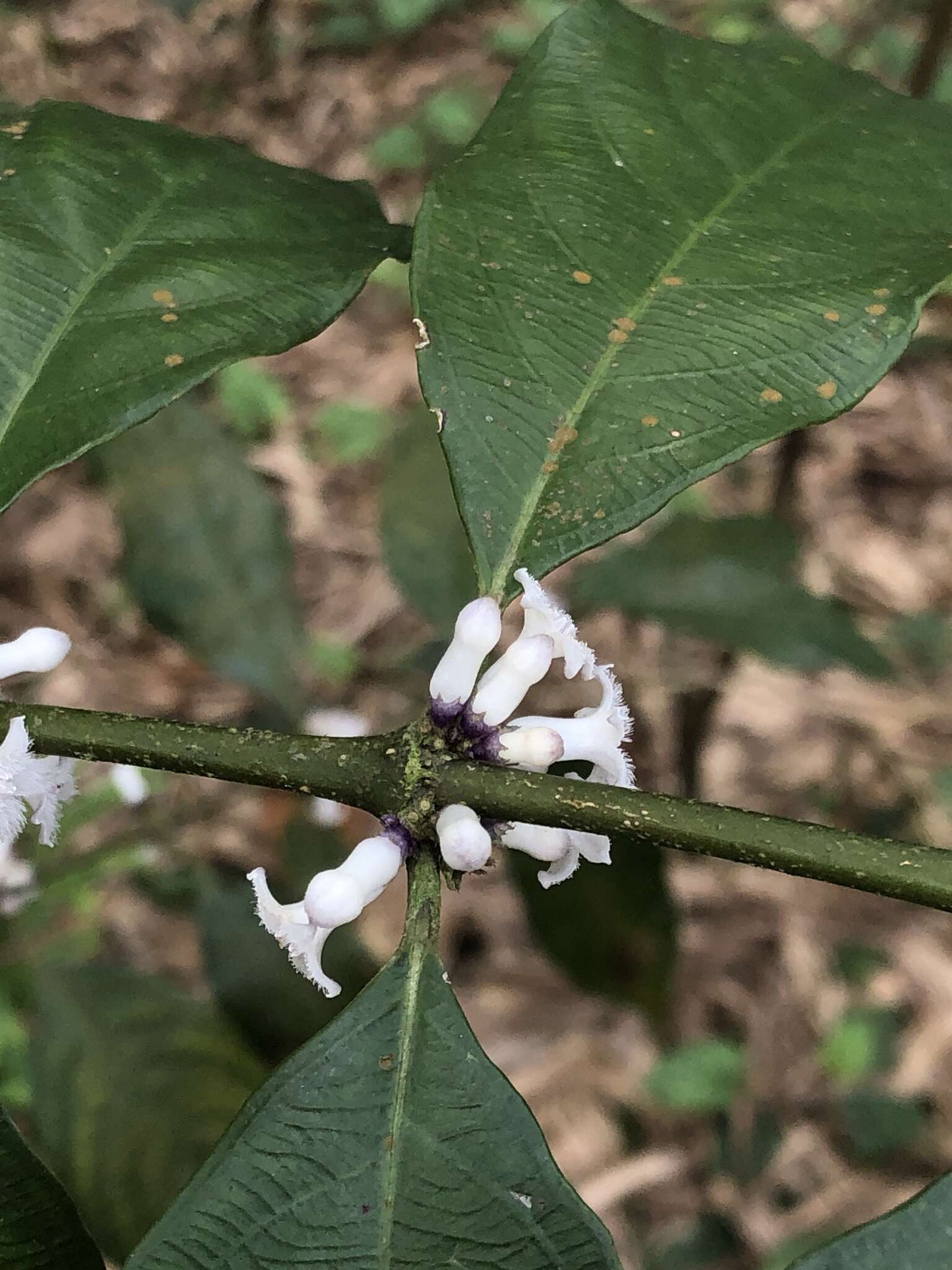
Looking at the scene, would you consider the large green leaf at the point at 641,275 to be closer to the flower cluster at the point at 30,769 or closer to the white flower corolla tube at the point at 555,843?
the white flower corolla tube at the point at 555,843

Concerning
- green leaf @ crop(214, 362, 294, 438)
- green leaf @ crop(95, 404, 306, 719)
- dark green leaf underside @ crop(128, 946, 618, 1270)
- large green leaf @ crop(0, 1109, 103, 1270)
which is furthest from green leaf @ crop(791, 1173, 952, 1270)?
green leaf @ crop(214, 362, 294, 438)

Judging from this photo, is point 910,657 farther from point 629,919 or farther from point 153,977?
point 153,977

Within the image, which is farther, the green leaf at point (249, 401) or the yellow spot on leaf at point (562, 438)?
the green leaf at point (249, 401)

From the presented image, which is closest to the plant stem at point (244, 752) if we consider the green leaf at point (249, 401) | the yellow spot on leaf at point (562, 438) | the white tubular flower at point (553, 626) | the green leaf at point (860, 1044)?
the white tubular flower at point (553, 626)

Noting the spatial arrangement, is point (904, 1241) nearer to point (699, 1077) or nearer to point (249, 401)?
point (699, 1077)

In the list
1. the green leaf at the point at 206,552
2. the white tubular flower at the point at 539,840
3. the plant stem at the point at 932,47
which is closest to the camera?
the white tubular flower at the point at 539,840

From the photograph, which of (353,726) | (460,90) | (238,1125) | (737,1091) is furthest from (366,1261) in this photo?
(460,90)

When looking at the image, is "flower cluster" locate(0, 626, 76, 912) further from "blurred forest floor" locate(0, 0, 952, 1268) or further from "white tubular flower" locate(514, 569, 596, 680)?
"blurred forest floor" locate(0, 0, 952, 1268)
